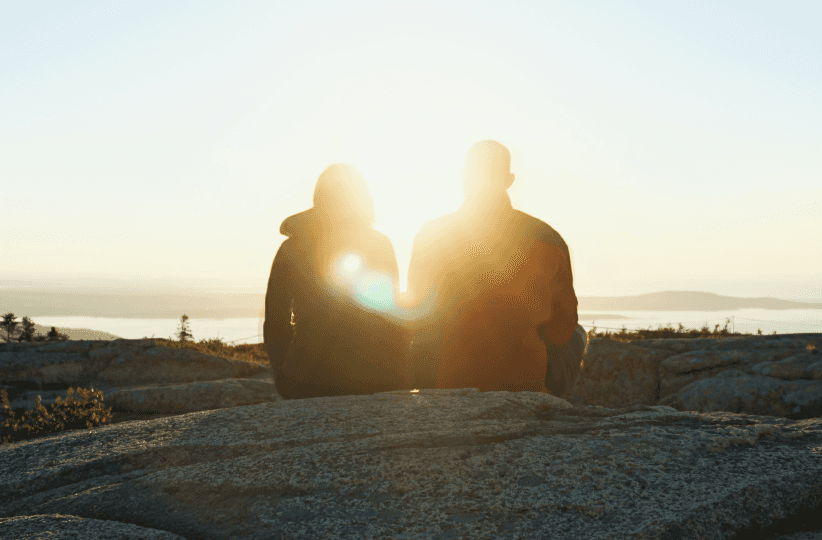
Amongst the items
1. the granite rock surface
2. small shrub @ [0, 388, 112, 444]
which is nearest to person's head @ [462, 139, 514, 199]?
the granite rock surface

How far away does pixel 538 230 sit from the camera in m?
4.48

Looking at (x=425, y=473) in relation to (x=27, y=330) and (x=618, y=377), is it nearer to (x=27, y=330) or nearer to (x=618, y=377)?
(x=618, y=377)

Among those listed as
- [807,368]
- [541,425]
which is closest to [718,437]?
[541,425]

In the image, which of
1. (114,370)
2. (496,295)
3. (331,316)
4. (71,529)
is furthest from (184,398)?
(71,529)

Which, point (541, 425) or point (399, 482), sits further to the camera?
point (541, 425)

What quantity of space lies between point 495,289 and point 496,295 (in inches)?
2.1

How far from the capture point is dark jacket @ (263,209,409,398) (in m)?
4.99

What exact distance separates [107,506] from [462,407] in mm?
1977

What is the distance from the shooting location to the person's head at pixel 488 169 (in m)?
4.64

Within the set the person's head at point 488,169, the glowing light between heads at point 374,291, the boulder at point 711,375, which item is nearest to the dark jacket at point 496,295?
the person's head at point 488,169

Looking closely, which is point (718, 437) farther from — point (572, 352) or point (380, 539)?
point (572, 352)

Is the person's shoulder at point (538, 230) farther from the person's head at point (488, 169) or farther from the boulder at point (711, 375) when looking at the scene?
the boulder at point (711, 375)

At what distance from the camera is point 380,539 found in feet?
6.91

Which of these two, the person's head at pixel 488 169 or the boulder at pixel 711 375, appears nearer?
the person's head at pixel 488 169
